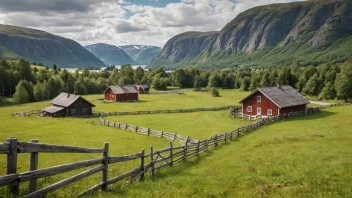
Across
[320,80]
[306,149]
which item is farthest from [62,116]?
[320,80]

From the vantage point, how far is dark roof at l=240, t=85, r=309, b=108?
6316 cm

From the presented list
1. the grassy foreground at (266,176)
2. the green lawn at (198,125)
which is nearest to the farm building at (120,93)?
the green lawn at (198,125)

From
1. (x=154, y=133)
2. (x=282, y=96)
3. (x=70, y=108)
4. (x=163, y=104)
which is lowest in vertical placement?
(x=154, y=133)

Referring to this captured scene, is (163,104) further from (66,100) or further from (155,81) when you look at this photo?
(155,81)

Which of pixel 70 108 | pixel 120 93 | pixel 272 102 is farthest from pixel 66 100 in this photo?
pixel 272 102

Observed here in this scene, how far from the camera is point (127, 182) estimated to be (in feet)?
49.7

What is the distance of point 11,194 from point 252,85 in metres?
150

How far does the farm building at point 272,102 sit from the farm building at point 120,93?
2163 inches

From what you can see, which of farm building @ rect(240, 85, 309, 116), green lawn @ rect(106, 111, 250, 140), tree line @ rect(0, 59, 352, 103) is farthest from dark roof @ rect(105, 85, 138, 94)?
farm building @ rect(240, 85, 309, 116)

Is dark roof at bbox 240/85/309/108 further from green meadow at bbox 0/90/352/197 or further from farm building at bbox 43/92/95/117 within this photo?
farm building at bbox 43/92/95/117

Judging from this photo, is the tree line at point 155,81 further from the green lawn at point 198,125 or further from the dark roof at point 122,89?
the green lawn at point 198,125

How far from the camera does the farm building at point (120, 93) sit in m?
109

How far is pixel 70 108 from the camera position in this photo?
250ft

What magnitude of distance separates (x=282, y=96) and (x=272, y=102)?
4.67 meters
